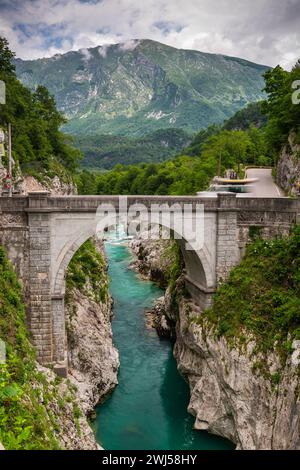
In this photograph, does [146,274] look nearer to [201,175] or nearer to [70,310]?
[201,175]

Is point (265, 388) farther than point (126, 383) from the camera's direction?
No

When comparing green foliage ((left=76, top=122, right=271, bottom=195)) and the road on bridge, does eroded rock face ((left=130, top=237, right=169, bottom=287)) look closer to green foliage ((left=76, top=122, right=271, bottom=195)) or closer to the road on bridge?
green foliage ((left=76, top=122, right=271, bottom=195))

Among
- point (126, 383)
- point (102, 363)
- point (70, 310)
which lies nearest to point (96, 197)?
point (70, 310)

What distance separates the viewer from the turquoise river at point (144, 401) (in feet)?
68.9

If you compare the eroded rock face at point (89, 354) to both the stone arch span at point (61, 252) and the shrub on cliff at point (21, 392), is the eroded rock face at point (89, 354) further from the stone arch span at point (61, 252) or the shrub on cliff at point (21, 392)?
the shrub on cliff at point (21, 392)

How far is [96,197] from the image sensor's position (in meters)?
22.1

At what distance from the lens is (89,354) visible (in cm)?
2408

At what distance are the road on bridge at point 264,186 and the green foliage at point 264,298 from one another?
7123 mm

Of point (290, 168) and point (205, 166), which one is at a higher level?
point (205, 166)

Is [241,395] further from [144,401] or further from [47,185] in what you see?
[47,185]

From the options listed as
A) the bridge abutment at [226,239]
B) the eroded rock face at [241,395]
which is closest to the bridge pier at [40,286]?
the eroded rock face at [241,395]

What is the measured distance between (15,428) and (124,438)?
31.4 ft

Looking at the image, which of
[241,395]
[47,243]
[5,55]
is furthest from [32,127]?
[241,395]

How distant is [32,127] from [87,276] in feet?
66.9
